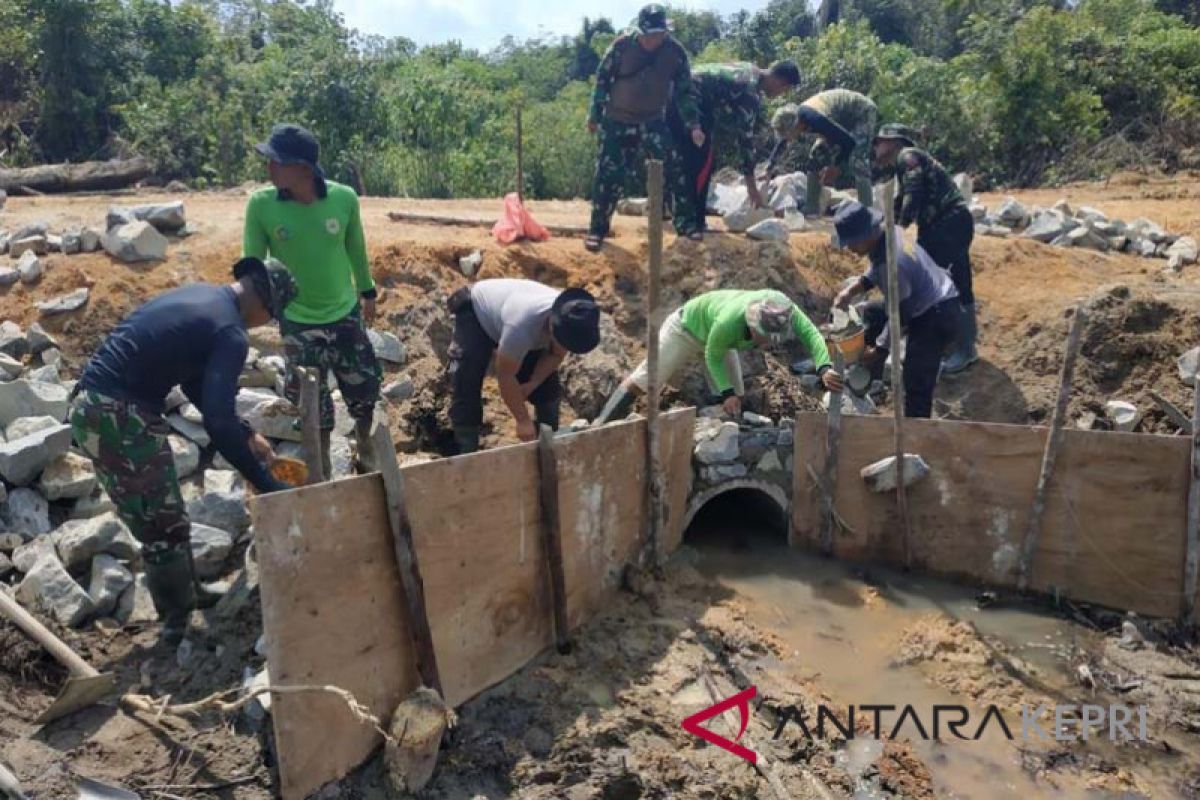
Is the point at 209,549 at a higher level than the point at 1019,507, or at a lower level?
higher

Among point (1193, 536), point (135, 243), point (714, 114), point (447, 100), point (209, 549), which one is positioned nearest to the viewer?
point (209, 549)

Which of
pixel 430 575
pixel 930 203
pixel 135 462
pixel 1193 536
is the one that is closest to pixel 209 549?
pixel 135 462

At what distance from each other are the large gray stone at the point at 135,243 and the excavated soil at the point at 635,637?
3.6 inches

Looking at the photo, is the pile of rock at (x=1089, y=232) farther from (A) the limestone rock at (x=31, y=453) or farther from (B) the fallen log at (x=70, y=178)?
(B) the fallen log at (x=70, y=178)

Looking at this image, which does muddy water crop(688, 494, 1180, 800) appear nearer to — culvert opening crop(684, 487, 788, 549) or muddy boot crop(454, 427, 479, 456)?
culvert opening crop(684, 487, 788, 549)

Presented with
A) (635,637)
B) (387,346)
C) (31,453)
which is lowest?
(635,637)

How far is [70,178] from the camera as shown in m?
10.1

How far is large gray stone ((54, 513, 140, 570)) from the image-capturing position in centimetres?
416

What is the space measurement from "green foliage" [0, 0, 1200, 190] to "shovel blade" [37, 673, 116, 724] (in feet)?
29.8

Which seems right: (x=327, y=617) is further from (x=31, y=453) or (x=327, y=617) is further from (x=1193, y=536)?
(x=1193, y=536)

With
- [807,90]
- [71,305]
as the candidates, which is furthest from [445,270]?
[807,90]

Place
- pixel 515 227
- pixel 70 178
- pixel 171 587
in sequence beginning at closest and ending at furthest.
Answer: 1. pixel 171 587
2. pixel 515 227
3. pixel 70 178

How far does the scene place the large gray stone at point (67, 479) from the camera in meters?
4.52

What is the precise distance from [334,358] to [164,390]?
1076mm
